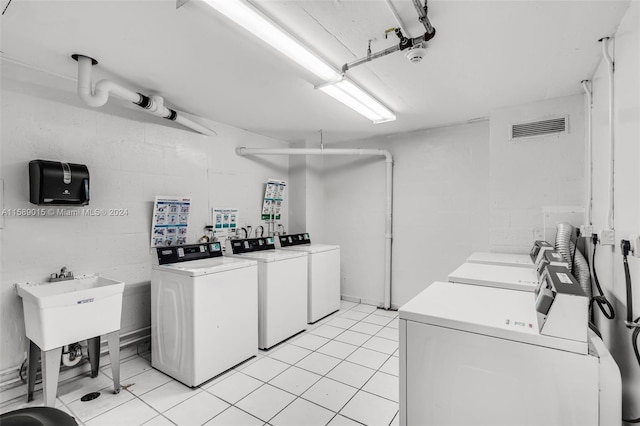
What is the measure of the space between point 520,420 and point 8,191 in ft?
11.2

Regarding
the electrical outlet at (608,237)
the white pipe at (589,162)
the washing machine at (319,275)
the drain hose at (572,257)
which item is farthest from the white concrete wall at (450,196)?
the electrical outlet at (608,237)

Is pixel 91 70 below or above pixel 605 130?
above

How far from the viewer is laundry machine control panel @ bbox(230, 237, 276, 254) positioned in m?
3.56

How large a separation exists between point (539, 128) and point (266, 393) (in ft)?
11.8

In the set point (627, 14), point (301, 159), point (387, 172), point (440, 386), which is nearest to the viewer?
point (440, 386)

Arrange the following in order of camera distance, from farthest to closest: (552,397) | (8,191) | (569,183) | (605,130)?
(569,183) < (8,191) < (605,130) < (552,397)

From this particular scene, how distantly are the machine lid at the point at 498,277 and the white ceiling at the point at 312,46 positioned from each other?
5.16ft

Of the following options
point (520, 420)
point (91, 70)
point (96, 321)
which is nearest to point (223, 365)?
point (96, 321)

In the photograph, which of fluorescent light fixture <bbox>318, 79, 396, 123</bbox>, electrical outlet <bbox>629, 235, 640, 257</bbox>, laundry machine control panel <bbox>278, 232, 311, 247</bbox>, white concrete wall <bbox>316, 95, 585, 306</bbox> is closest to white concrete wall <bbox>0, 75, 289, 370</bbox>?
laundry machine control panel <bbox>278, 232, 311, 247</bbox>

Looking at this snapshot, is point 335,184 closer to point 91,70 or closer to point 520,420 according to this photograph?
point 91,70

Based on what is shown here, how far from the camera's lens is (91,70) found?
229 cm

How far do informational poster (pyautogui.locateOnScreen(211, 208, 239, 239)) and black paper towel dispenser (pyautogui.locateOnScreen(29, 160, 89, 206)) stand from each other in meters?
1.40

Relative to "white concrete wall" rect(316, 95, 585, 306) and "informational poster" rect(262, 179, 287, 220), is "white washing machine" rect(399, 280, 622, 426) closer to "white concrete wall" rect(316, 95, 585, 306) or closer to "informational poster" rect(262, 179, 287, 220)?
"white concrete wall" rect(316, 95, 585, 306)

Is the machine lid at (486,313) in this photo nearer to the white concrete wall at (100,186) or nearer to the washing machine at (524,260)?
the washing machine at (524,260)
